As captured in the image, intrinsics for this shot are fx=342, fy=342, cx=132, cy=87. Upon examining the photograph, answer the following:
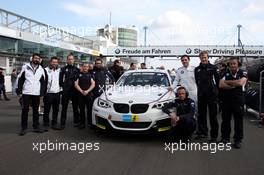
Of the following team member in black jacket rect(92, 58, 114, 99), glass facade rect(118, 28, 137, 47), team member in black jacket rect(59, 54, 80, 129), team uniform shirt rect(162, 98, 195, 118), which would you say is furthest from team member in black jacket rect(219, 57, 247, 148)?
glass facade rect(118, 28, 137, 47)

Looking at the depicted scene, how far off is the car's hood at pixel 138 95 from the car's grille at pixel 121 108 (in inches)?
3.3

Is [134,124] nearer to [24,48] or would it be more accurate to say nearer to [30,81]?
[30,81]

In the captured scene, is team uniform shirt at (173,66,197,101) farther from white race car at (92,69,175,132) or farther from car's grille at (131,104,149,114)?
car's grille at (131,104,149,114)

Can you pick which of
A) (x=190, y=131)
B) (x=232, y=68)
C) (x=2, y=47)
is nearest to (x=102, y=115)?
(x=190, y=131)

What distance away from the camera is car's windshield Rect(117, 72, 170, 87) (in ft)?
26.7

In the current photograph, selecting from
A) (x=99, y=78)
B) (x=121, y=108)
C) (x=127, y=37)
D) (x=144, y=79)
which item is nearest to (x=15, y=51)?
(x=99, y=78)

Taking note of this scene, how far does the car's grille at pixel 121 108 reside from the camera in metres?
6.55

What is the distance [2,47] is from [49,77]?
1541cm

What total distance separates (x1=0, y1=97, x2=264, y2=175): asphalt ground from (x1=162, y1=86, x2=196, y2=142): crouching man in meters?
0.33

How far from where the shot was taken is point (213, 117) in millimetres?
6773

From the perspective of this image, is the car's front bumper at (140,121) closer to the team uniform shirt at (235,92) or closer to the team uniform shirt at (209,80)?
the team uniform shirt at (209,80)

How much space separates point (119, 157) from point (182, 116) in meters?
1.66

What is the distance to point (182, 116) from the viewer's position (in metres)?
6.53

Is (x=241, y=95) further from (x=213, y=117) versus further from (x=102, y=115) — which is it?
(x=102, y=115)
